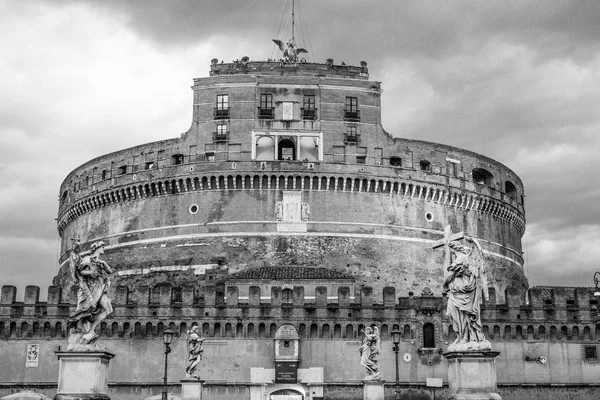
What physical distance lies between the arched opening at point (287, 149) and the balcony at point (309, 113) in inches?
77.1

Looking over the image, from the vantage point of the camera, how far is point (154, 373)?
141ft

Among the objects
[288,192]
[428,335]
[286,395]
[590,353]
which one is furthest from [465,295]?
[288,192]

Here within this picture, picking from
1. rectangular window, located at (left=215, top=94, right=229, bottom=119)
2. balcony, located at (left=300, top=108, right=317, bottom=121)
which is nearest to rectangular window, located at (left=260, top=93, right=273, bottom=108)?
balcony, located at (left=300, top=108, right=317, bottom=121)

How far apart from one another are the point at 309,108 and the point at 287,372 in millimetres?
19961

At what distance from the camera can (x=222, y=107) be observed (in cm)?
5581

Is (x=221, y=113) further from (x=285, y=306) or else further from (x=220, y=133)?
(x=285, y=306)

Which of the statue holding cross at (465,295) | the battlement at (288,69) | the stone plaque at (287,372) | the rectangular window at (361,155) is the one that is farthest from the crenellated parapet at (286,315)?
the statue holding cross at (465,295)

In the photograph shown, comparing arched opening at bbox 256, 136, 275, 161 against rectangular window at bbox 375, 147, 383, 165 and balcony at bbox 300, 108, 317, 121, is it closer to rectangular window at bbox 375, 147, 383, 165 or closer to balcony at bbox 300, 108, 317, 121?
balcony at bbox 300, 108, 317, 121

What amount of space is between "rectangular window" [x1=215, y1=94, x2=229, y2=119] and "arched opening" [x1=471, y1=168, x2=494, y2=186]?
18595 mm

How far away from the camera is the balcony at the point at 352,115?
56.0 m

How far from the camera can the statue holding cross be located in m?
14.8

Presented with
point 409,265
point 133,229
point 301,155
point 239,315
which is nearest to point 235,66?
point 301,155

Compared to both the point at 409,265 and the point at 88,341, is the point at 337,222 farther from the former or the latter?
the point at 88,341

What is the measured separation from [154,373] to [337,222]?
655 inches
